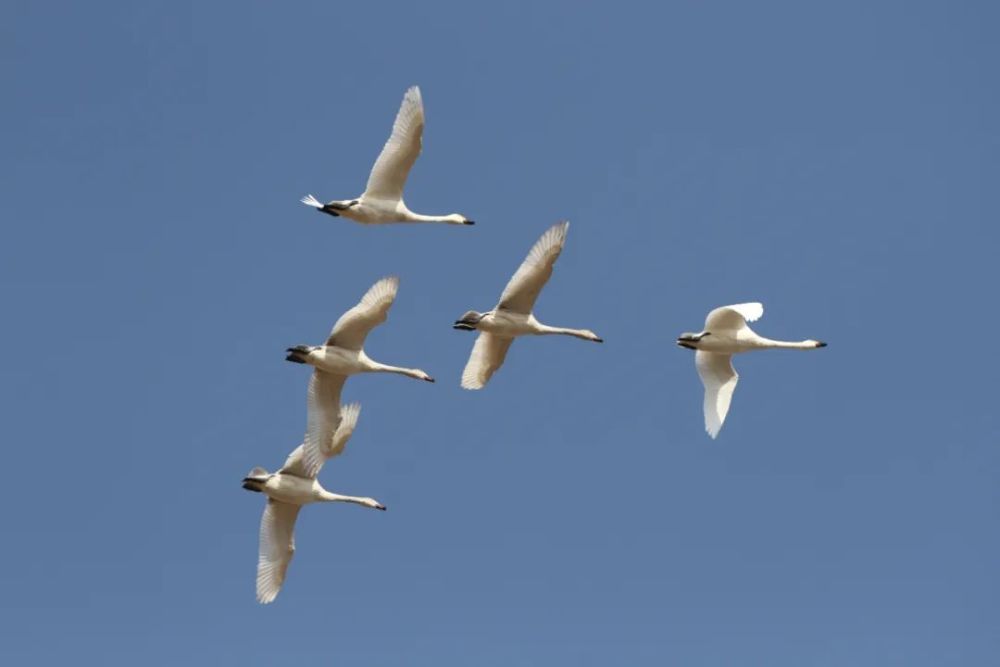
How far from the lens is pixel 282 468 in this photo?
7756cm

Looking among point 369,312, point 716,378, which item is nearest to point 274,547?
point 369,312

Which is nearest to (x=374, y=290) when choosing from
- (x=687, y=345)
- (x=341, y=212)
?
(x=341, y=212)

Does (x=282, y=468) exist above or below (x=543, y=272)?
below

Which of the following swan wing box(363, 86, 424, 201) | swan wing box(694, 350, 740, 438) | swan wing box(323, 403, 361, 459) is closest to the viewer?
swan wing box(363, 86, 424, 201)

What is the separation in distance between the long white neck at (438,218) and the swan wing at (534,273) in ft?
10.5

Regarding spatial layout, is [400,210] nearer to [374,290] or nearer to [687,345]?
[374,290]

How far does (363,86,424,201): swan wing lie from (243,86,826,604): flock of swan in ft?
0.08

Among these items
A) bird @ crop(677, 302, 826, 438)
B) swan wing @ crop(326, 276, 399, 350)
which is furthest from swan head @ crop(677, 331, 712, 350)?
swan wing @ crop(326, 276, 399, 350)

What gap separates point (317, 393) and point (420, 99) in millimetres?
8002

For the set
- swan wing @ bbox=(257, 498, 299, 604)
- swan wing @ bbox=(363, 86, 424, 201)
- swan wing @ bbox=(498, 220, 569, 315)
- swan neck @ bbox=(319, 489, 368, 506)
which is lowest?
swan wing @ bbox=(257, 498, 299, 604)

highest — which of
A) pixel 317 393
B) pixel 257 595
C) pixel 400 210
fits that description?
pixel 400 210

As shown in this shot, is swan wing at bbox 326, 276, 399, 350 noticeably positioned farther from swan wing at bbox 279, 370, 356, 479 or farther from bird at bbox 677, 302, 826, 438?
bird at bbox 677, 302, 826, 438

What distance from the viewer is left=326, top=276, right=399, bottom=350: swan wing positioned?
74688 mm

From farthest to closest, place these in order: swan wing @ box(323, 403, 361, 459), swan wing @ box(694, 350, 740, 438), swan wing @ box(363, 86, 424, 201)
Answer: swan wing @ box(323, 403, 361, 459), swan wing @ box(694, 350, 740, 438), swan wing @ box(363, 86, 424, 201)
